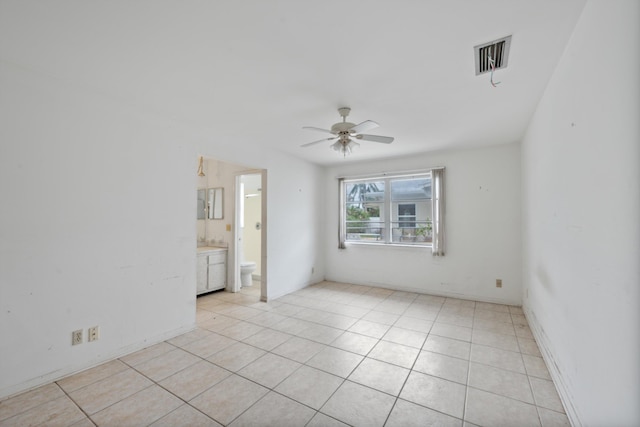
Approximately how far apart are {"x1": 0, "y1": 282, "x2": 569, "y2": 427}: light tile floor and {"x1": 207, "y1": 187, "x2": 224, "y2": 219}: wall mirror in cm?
212

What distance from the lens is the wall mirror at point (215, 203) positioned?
4.99 metres

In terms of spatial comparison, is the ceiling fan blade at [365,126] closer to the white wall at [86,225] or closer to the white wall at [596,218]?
the white wall at [596,218]

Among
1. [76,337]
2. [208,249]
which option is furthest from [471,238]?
[76,337]

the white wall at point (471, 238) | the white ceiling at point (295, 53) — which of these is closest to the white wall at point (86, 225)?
the white ceiling at point (295, 53)

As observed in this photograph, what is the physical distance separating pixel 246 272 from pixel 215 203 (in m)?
1.40

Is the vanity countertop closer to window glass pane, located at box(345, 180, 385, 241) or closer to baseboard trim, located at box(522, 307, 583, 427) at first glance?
window glass pane, located at box(345, 180, 385, 241)

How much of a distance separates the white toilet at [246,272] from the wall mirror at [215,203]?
3.19ft

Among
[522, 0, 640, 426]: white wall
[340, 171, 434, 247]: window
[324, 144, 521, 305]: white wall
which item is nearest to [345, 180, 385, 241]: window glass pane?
[340, 171, 434, 247]: window

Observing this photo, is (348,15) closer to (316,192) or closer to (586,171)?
(586,171)

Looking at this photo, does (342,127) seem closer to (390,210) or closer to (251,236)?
(390,210)

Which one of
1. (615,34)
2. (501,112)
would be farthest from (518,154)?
(615,34)

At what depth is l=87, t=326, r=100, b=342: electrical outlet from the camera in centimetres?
238

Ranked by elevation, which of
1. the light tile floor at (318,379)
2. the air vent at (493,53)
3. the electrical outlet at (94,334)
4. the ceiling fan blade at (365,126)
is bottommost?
the light tile floor at (318,379)

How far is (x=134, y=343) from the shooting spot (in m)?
2.67
